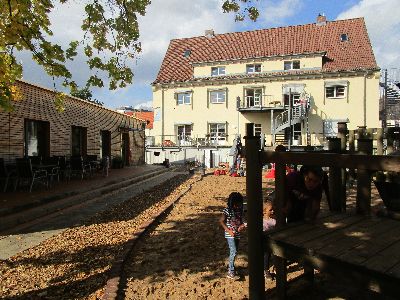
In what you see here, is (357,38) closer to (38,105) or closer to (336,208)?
(38,105)

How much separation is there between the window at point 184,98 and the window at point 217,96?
96.1 inches

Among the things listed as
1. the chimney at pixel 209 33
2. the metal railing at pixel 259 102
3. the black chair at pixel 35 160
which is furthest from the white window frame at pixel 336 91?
the black chair at pixel 35 160

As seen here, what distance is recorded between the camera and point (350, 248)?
2889mm

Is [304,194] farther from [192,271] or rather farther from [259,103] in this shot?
[259,103]

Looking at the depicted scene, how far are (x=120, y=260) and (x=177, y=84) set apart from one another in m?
32.7

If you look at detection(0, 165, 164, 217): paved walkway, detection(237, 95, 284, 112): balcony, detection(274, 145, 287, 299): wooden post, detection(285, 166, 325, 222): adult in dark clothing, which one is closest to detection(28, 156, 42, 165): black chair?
detection(0, 165, 164, 217): paved walkway

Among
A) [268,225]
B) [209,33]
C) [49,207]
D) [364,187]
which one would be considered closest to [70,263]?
[268,225]

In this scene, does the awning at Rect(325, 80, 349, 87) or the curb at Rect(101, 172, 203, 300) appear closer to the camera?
the curb at Rect(101, 172, 203, 300)

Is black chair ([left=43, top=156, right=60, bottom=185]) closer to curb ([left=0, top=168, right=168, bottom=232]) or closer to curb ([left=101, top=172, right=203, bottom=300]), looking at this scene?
curb ([left=0, top=168, right=168, bottom=232])

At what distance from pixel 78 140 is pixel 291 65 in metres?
23.6

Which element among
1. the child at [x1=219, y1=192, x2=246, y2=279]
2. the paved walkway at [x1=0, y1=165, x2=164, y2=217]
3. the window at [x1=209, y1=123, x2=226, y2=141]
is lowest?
the paved walkway at [x1=0, y1=165, x2=164, y2=217]

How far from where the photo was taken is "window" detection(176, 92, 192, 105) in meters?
36.3

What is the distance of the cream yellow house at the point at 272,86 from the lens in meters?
31.0

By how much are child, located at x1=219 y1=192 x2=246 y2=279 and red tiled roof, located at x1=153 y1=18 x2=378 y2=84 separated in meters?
30.6
